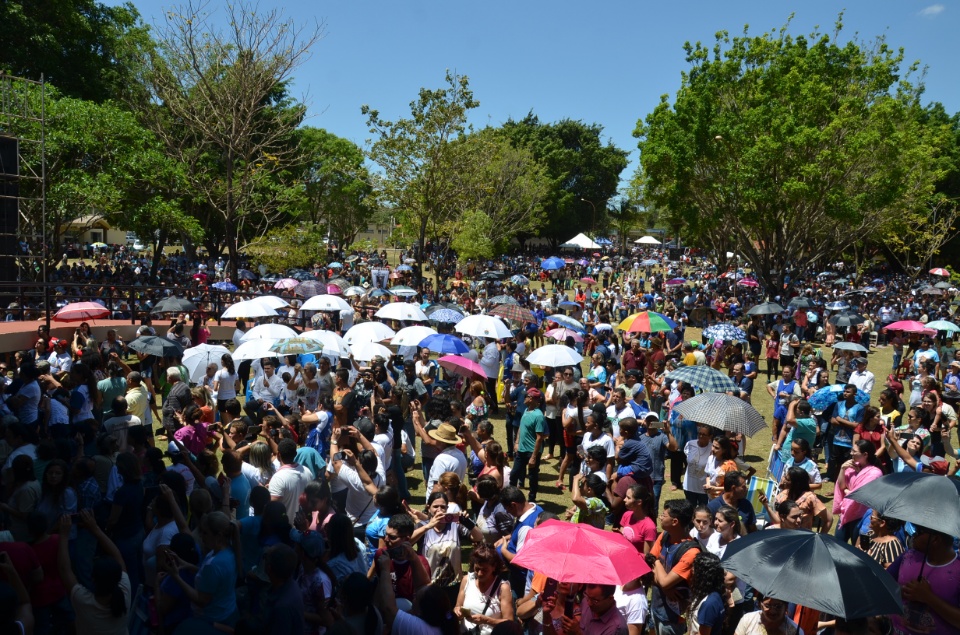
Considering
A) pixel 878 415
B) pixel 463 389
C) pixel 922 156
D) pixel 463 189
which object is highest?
pixel 922 156

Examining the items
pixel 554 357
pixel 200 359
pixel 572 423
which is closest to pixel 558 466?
pixel 554 357

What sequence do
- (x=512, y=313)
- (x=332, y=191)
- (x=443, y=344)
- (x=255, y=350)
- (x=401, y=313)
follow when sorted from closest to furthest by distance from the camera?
1. (x=255, y=350)
2. (x=443, y=344)
3. (x=401, y=313)
4. (x=512, y=313)
5. (x=332, y=191)

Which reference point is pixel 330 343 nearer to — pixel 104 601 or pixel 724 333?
pixel 104 601

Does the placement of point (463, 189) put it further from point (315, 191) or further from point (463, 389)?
point (315, 191)

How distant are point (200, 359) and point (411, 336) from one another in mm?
3173

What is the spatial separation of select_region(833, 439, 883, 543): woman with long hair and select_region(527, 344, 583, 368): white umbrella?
175 inches

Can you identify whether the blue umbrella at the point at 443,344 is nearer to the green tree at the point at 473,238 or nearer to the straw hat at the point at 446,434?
the straw hat at the point at 446,434

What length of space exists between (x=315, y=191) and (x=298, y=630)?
50509mm

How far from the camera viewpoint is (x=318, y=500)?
222 inches

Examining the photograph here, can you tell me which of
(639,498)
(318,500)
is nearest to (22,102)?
(318,500)

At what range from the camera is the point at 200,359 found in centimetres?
1073

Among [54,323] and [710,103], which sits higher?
[710,103]

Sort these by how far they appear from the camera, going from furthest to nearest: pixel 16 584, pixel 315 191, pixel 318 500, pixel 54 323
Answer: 1. pixel 315 191
2. pixel 54 323
3. pixel 318 500
4. pixel 16 584

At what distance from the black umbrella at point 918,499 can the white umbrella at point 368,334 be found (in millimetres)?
8018
